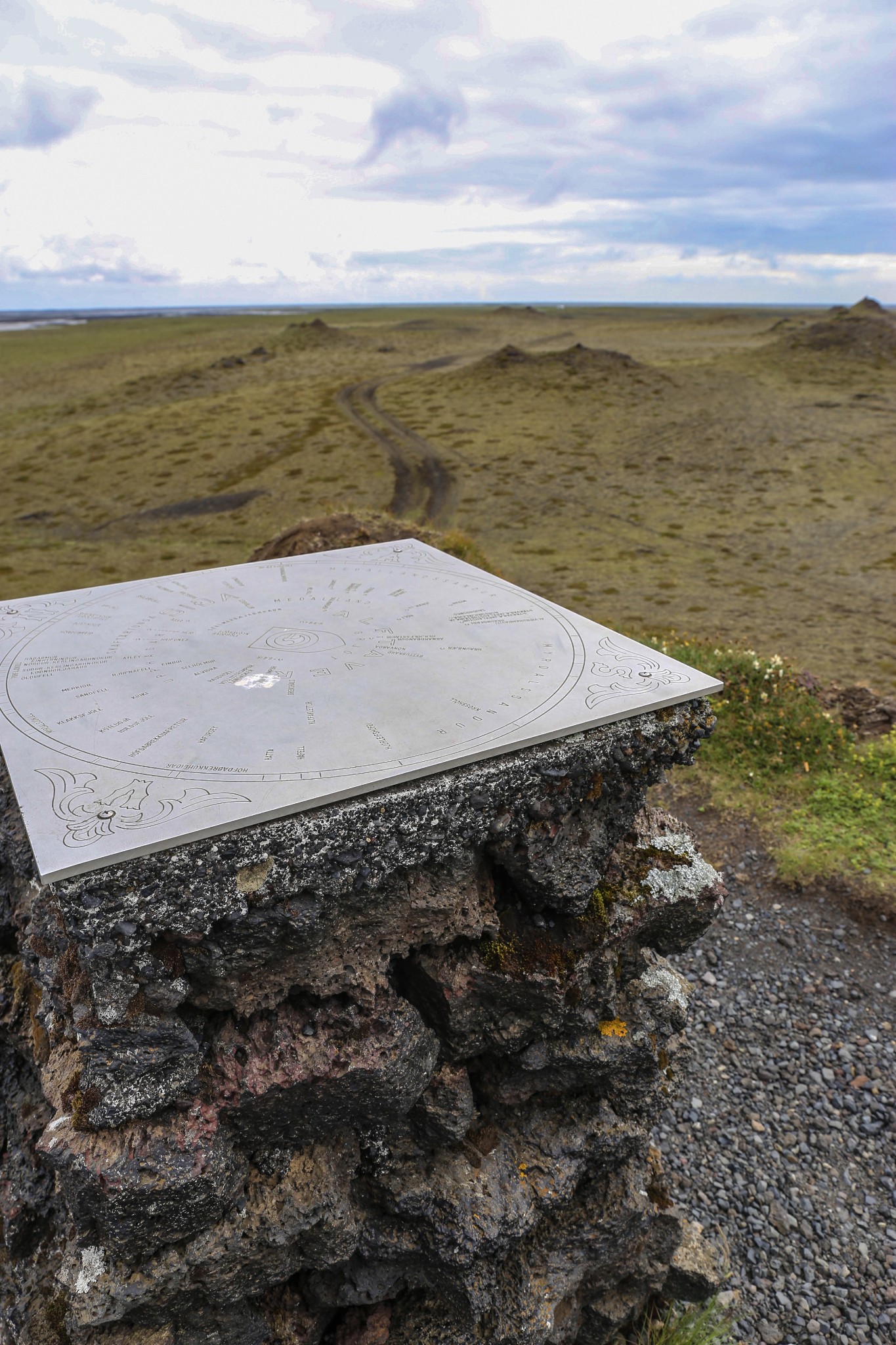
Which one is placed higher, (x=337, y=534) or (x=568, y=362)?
(x=568, y=362)

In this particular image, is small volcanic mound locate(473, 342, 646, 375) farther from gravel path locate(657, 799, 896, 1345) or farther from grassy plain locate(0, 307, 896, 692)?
gravel path locate(657, 799, 896, 1345)

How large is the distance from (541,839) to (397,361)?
4045 cm

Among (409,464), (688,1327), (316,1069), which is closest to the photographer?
(316,1069)

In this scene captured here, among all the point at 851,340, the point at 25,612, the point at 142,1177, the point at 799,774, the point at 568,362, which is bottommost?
the point at 799,774

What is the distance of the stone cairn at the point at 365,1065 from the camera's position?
2.72 meters

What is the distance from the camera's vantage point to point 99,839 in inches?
98.1

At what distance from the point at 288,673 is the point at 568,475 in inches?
748

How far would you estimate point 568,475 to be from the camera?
2152 cm

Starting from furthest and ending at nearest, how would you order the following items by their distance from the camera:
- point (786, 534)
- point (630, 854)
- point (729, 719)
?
point (786, 534), point (729, 719), point (630, 854)

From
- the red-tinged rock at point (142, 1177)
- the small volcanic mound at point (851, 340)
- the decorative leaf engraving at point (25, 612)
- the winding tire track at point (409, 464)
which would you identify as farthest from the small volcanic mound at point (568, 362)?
the red-tinged rock at point (142, 1177)

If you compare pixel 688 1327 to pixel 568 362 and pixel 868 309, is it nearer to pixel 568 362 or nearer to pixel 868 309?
pixel 568 362

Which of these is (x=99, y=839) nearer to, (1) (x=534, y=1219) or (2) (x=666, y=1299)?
(1) (x=534, y=1219)

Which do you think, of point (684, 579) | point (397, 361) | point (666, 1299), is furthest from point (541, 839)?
point (397, 361)

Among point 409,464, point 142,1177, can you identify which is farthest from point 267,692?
point 409,464
